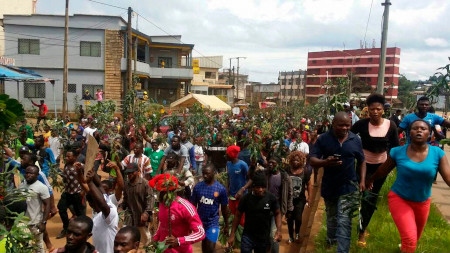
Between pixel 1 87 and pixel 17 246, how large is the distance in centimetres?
2670

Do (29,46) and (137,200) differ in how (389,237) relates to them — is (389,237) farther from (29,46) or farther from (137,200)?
(29,46)

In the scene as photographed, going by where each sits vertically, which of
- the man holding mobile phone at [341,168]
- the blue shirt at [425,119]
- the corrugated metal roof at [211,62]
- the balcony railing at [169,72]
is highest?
the corrugated metal roof at [211,62]

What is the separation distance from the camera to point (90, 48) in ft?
107

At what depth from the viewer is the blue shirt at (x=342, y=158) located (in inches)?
184

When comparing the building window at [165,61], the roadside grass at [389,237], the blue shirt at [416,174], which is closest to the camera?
the blue shirt at [416,174]

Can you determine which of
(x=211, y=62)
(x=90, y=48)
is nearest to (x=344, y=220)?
(x=90, y=48)

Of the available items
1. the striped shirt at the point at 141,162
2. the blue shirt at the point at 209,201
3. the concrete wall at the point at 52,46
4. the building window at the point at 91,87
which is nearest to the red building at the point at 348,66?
the building window at the point at 91,87

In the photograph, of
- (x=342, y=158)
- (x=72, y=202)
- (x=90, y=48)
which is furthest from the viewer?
(x=90, y=48)

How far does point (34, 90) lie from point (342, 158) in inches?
1209

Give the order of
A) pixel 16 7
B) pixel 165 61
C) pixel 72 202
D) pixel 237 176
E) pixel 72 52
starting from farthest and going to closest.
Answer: pixel 165 61 < pixel 16 7 < pixel 72 52 < pixel 237 176 < pixel 72 202

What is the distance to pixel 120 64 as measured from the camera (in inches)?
1292

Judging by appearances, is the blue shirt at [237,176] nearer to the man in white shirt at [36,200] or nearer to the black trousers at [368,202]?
the black trousers at [368,202]

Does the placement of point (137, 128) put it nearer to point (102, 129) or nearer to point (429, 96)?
point (102, 129)

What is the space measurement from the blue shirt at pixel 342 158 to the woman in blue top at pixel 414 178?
1.45ft
